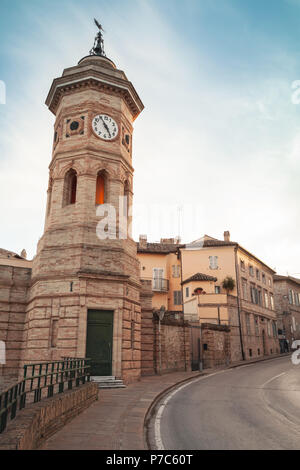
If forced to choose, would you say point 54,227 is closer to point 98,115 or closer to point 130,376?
point 98,115

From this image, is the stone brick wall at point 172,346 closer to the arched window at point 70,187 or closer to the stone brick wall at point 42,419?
the arched window at point 70,187

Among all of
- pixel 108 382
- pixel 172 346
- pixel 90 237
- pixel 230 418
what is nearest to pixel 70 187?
pixel 90 237

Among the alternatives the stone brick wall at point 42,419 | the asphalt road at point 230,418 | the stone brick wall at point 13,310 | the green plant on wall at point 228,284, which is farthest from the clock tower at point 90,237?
the green plant on wall at point 228,284

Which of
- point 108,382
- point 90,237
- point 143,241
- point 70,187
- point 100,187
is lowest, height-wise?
point 108,382

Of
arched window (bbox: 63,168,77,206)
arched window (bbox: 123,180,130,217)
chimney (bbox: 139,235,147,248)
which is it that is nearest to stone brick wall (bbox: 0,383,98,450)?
arched window (bbox: 63,168,77,206)

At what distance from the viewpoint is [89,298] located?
54.3ft

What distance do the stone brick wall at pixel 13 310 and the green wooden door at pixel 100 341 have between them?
4.44m

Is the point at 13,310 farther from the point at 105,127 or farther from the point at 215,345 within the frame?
the point at 215,345

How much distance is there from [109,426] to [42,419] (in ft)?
6.26

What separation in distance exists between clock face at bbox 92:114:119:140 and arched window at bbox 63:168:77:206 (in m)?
2.58

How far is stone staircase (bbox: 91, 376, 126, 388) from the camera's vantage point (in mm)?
15153

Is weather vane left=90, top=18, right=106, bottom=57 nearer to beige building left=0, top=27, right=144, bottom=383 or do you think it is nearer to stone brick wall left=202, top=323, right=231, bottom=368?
beige building left=0, top=27, right=144, bottom=383

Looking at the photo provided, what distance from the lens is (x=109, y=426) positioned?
327 inches

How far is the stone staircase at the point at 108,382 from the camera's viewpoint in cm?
1515
